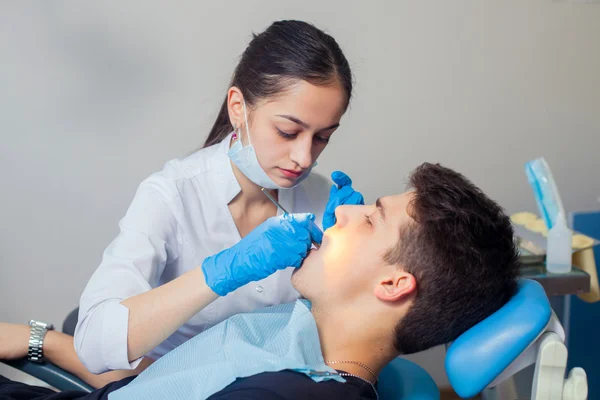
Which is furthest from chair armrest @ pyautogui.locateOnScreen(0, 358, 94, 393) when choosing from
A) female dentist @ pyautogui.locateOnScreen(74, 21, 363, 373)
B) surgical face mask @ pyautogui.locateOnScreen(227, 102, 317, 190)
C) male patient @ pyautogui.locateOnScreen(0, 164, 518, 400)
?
surgical face mask @ pyautogui.locateOnScreen(227, 102, 317, 190)

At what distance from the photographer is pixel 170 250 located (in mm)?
1338

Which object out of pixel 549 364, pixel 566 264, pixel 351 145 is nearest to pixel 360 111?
pixel 351 145

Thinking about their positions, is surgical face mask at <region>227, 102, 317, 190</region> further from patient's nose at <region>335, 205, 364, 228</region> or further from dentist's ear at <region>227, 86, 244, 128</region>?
patient's nose at <region>335, 205, 364, 228</region>

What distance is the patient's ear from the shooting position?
43.6 inches

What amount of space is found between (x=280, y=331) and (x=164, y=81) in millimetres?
1182

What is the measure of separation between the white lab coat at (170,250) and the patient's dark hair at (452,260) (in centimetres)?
41

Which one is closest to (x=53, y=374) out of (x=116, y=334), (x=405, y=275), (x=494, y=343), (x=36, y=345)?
(x=36, y=345)

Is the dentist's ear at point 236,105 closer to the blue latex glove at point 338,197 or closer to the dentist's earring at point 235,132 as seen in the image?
the dentist's earring at point 235,132

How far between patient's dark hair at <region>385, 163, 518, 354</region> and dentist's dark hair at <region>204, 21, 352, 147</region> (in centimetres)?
32

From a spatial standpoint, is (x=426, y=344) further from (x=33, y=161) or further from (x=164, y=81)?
(x=33, y=161)

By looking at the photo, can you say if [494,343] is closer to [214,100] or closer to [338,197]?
[338,197]

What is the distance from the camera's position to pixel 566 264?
166 cm

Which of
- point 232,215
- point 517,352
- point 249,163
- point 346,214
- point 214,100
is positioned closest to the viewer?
point 517,352

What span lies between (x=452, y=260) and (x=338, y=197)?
355mm
